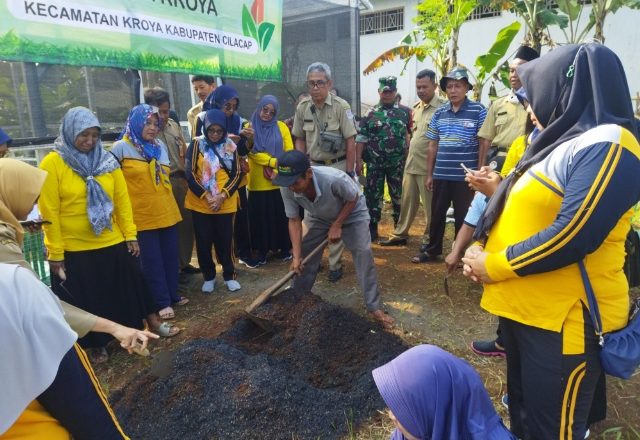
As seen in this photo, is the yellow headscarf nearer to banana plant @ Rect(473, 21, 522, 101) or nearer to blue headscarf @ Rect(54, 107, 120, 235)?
blue headscarf @ Rect(54, 107, 120, 235)

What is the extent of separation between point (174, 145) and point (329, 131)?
5.36 ft

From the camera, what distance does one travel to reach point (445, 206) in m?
4.77

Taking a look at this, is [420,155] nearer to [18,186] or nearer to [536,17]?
[536,17]

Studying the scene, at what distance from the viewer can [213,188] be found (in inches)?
166

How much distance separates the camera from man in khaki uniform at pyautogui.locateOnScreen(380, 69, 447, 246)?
530 centimetres

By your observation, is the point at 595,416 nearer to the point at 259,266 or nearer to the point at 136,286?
the point at 136,286

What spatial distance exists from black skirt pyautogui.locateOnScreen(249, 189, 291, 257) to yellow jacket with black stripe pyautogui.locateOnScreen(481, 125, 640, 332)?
3.58 m

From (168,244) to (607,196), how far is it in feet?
11.6

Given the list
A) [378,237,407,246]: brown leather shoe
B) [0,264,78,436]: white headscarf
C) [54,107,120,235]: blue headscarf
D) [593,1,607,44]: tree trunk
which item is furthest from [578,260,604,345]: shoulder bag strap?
[593,1,607,44]: tree trunk

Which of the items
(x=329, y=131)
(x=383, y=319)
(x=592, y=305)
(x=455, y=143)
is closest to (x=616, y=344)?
(x=592, y=305)

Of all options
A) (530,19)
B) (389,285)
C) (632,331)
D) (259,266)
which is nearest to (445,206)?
(389,285)

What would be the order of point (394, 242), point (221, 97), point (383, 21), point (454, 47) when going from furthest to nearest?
point (383, 21)
point (454, 47)
point (394, 242)
point (221, 97)

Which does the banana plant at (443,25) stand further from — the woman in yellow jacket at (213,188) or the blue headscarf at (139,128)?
the blue headscarf at (139,128)

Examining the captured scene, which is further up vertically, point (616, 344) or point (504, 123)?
point (504, 123)
